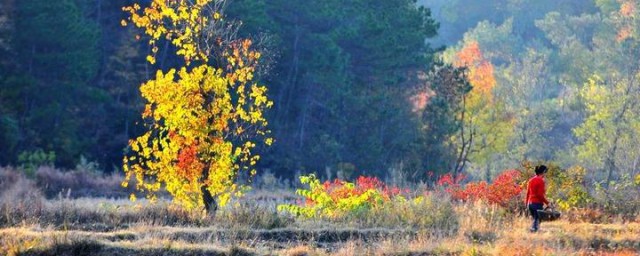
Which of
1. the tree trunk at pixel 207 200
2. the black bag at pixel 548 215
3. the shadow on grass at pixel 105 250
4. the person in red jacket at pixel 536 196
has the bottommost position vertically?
the shadow on grass at pixel 105 250

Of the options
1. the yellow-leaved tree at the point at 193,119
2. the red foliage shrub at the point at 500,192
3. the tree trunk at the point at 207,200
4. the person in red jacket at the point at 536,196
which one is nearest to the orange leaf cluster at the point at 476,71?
the red foliage shrub at the point at 500,192

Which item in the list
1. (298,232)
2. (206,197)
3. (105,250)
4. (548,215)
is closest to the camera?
(105,250)

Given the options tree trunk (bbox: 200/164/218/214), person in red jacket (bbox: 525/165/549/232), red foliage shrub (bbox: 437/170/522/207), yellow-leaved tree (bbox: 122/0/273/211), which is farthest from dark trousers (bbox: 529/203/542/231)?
tree trunk (bbox: 200/164/218/214)

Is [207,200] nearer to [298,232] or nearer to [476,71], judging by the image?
[298,232]

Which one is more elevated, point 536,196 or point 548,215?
point 536,196

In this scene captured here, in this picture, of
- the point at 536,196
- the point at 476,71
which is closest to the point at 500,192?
the point at 536,196

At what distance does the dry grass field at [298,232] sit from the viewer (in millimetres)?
16406

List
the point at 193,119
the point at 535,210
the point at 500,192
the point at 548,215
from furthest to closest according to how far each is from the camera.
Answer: the point at 500,192
the point at 193,119
the point at 535,210
the point at 548,215

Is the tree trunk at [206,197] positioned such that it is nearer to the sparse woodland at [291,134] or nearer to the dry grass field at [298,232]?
the sparse woodland at [291,134]

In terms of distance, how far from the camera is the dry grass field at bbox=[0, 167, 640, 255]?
53.8 ft

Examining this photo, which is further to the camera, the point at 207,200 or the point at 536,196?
the point at 207,200

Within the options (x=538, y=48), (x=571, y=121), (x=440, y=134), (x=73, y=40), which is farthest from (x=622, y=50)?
(x=73, y=40)

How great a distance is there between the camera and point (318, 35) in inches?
2190

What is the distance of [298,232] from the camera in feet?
65.1
